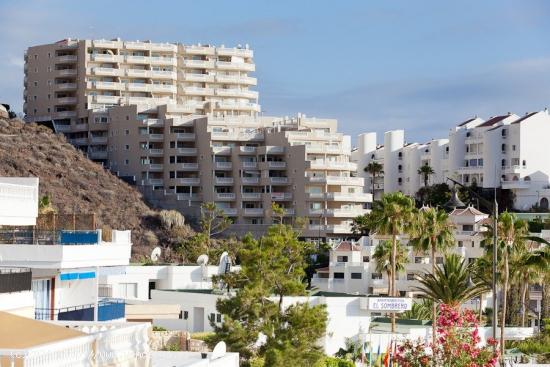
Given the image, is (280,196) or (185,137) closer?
(280,196)

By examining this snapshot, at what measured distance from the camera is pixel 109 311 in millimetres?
43062

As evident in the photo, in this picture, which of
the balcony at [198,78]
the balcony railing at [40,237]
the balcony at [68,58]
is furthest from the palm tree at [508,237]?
the balcony at [198,78]

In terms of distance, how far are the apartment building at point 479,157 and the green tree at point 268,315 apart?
10512 cm

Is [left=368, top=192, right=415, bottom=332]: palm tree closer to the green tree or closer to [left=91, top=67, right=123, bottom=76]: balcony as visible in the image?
the green tree

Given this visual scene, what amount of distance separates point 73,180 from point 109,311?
98.4 m

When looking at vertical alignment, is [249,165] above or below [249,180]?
above

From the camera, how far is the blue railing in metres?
42.1

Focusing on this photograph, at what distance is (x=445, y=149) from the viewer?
176250mm

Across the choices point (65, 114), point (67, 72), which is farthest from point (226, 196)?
point (67, 72)

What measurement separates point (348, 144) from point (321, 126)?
4499 millimetres

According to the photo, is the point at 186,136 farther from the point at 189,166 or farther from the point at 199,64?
the point at 199,64

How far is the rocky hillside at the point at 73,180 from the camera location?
13425 cm

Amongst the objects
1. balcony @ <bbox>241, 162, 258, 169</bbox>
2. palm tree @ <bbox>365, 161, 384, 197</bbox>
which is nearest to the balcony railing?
balcony @ <bbox>241, 162, 258, 169</bbox>

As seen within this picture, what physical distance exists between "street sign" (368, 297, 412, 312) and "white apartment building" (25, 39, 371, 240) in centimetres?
7185
